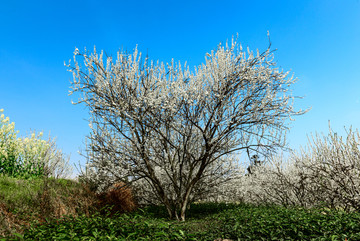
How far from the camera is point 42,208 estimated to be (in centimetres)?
775

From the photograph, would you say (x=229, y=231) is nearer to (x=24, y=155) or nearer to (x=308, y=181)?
(x=308, y=181)

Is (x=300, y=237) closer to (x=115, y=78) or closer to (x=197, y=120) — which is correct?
(x=197, y=120)

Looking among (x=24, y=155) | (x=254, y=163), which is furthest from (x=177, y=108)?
(x=24, y=155)

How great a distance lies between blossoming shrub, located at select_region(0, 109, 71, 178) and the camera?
13.8 metres

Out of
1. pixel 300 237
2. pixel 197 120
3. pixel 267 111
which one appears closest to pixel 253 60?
pixel 267 111

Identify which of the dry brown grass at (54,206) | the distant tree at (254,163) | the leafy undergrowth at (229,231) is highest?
the distant tree at (254,163)

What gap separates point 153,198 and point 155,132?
416 cm

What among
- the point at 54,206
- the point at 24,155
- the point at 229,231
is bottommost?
the point at 229,231

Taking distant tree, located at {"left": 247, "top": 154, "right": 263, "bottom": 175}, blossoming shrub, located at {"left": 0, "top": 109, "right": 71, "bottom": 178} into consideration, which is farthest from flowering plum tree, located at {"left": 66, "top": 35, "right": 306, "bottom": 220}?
blossoming shrub, located at {"left": 0, "top": 109, "right": 71, "bottom": 178}

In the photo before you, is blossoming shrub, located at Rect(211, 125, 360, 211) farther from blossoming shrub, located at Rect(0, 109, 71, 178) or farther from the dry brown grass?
blossoming shrub, located at Rect(0, 109, 71, 178)

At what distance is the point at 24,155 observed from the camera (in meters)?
14.5

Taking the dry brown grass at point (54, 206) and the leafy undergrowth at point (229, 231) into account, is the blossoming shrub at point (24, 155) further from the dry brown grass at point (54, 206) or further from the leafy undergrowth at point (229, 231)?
the leafy undergrowth at point (229, 231)

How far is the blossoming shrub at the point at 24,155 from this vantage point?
45.2ft

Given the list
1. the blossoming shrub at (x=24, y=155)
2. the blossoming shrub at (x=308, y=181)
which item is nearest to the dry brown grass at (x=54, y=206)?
the blossoming shrub at (x=308, y=181)
